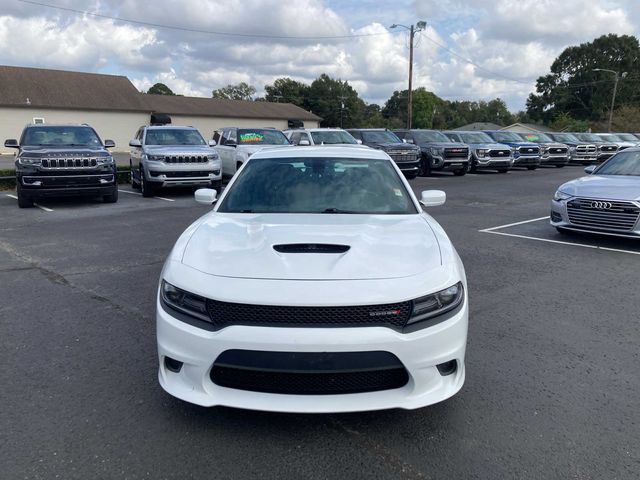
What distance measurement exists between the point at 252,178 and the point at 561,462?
10.2ft

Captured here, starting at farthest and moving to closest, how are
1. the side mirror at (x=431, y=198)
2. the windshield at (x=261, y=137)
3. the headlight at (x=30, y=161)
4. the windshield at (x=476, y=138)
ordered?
the windshield at (x=476, y=138) → the windshield at (x=261, y=137) → the headlight at (x=30, y=161) → the side mirror at (x=431, y=198)

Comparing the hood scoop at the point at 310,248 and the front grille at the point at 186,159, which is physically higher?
the hood scoop at the point at 310,248

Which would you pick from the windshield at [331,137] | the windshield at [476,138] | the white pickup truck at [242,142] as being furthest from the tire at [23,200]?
the windshield at [476,138]

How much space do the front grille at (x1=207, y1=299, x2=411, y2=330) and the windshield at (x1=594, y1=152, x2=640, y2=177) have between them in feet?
25.0

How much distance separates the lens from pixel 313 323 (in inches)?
103

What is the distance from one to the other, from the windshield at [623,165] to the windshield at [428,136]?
39.6 feet

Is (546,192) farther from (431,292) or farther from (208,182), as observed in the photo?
(431,292)

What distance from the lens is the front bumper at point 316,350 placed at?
257 centimetres

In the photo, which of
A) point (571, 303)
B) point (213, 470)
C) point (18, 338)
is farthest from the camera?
point (571, 303)

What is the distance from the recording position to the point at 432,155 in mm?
20156

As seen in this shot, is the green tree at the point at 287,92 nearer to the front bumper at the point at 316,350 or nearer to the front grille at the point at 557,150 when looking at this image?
the front grille at the point at 557,150

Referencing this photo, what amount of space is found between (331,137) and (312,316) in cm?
1557

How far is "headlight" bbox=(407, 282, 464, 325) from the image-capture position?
2.73 metres

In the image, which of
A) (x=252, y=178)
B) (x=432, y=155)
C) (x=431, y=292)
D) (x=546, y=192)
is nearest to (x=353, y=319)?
(x=431, y=292)
